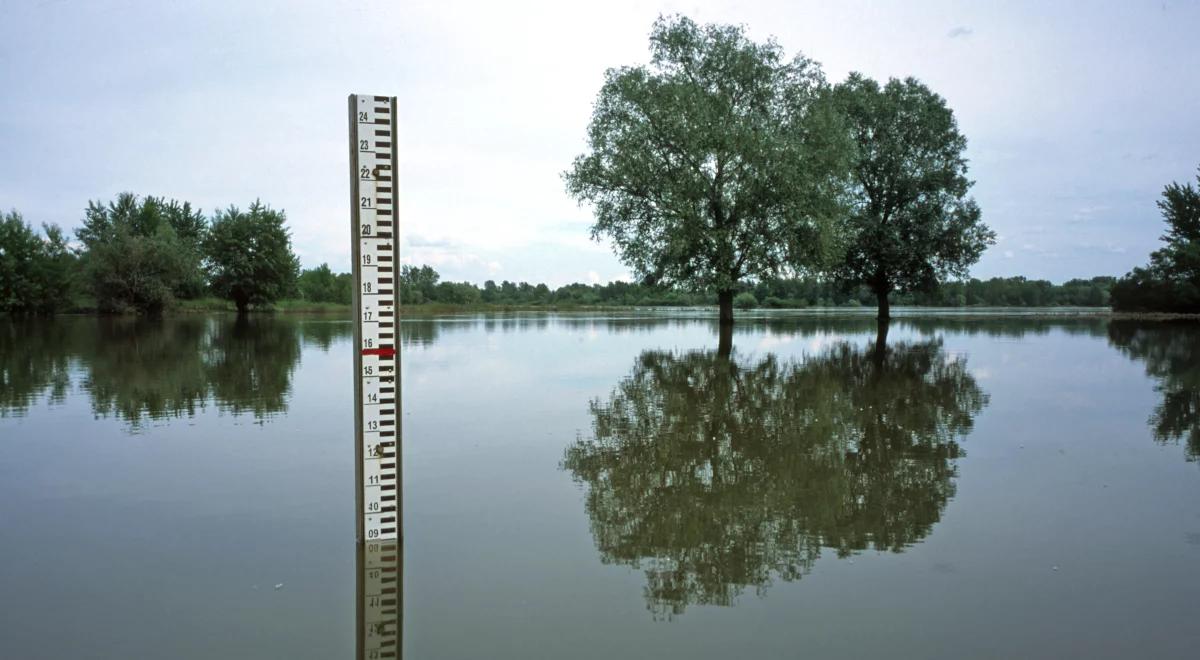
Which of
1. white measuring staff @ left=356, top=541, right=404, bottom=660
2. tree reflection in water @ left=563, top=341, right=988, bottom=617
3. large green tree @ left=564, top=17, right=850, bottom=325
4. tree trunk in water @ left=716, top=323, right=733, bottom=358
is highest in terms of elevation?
large green tree @ left=564, top=17, right=850, bottom=325

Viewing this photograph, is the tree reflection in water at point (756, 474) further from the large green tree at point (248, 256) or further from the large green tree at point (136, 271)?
the large green tree at point (248, 256)

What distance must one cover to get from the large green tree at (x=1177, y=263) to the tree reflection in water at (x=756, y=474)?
51.4m

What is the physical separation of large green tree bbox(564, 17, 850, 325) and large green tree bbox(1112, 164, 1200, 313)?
1253 inches

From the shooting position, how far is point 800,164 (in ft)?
118

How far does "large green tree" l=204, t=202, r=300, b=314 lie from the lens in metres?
77.6

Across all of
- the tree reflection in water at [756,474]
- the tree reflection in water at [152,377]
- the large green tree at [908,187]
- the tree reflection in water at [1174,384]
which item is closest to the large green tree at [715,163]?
the large green tree at [908,187]

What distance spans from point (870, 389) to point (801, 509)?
333 inches

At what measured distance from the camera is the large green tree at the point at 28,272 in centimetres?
6041

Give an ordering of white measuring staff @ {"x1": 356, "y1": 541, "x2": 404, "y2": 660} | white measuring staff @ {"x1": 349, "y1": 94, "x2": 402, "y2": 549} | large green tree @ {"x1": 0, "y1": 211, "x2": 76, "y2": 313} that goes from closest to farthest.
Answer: white measuring staff @ {"x1": 356, "y1": 541, "x2": 404, "y2": 660} < white measuring staff @ {"x1": 349, "y1": 94, "x2": 402, "y2": 549} < large green tree @ {"x1": 0, "y1": 211, "x2": 76, "y2": 313}

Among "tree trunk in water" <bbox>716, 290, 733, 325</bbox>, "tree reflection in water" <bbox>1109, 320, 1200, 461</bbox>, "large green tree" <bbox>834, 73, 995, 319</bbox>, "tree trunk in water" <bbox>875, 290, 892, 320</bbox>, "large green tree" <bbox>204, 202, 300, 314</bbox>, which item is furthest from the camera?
"large green tree" <bbox>204, 202, 300, 314</bbox>

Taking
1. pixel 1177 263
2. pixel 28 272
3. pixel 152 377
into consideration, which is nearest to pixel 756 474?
pixel 152 377

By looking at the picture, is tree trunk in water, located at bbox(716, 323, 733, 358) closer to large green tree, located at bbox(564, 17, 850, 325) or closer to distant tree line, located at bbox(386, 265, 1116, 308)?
large green tree, located at bbox(564, 17, 850, 325)

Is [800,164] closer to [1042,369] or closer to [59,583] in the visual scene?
[1042,369]

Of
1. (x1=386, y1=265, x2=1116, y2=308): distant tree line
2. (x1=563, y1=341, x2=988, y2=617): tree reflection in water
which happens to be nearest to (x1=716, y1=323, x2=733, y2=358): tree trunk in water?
(x1=563, y1=341, x2=988, y2=617): tree reflection in water
